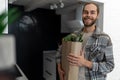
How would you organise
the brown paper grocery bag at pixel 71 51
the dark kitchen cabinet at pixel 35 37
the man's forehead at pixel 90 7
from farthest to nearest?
the dark kitchen cabinet at pixel 35 37
the man's forehead at pixel 90 7
the brown paper grocery bag at pixel 71 51

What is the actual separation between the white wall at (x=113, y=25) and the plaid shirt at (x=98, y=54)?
2.22 ft

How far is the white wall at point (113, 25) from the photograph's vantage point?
1.98 meters

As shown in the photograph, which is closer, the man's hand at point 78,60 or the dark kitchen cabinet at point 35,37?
the man's hand at point 78,60

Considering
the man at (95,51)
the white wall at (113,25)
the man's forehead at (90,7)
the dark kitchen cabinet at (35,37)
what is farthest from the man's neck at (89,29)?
the dark kitchen cabinet at (35,37)

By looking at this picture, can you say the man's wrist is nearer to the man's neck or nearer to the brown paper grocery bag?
the brown paper grocery bag

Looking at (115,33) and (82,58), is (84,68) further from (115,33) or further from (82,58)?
(115,33)

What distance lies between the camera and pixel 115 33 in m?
2.08

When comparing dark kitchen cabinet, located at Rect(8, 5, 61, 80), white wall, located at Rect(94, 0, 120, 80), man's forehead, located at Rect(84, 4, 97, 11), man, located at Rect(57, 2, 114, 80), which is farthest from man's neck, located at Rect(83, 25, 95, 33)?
dark kitchen cabinet, located at Rect(8, 5, 61, 80)

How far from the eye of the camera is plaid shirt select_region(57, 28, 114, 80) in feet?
4.29

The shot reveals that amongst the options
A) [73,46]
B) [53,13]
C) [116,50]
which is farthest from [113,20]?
[73,46]

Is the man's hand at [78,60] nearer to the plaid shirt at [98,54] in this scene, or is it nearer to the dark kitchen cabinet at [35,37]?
the plaid shirt at [98,54]

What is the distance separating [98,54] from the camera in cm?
132

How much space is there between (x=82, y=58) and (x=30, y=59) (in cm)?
121

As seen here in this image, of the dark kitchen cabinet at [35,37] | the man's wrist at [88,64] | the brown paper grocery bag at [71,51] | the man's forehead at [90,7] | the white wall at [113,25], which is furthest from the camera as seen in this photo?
the dark kitchen cabinet at [35,37]
